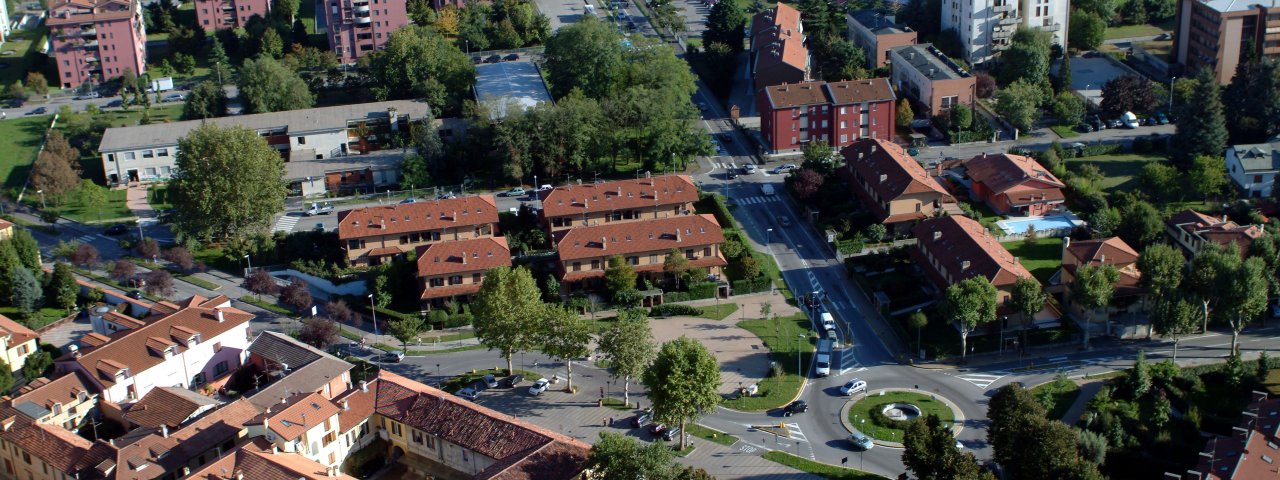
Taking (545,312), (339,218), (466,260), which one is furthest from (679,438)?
(339,218)

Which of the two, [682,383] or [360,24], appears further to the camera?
[360,24]

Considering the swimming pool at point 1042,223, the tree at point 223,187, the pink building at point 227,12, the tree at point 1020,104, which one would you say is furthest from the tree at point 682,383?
the pink building at point 227,12

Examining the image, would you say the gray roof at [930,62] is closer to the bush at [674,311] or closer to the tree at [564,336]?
the bush at [674,311]

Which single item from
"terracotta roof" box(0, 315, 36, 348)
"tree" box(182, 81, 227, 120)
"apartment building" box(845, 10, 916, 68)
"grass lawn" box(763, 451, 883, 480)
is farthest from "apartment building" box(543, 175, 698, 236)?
"tree" box(182, 81, 227, 120)

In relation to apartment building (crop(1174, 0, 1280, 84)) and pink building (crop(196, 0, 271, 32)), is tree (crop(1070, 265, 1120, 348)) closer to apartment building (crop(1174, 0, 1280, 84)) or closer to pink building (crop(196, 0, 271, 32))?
apartment building (crop(1174, 0, 1280, 84))

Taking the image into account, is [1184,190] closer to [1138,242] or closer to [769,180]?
[1138,242]

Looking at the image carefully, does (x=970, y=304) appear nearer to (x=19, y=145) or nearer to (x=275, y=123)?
(x=275, y=123)

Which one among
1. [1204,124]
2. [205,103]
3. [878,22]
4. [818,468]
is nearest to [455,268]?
[818,468]
